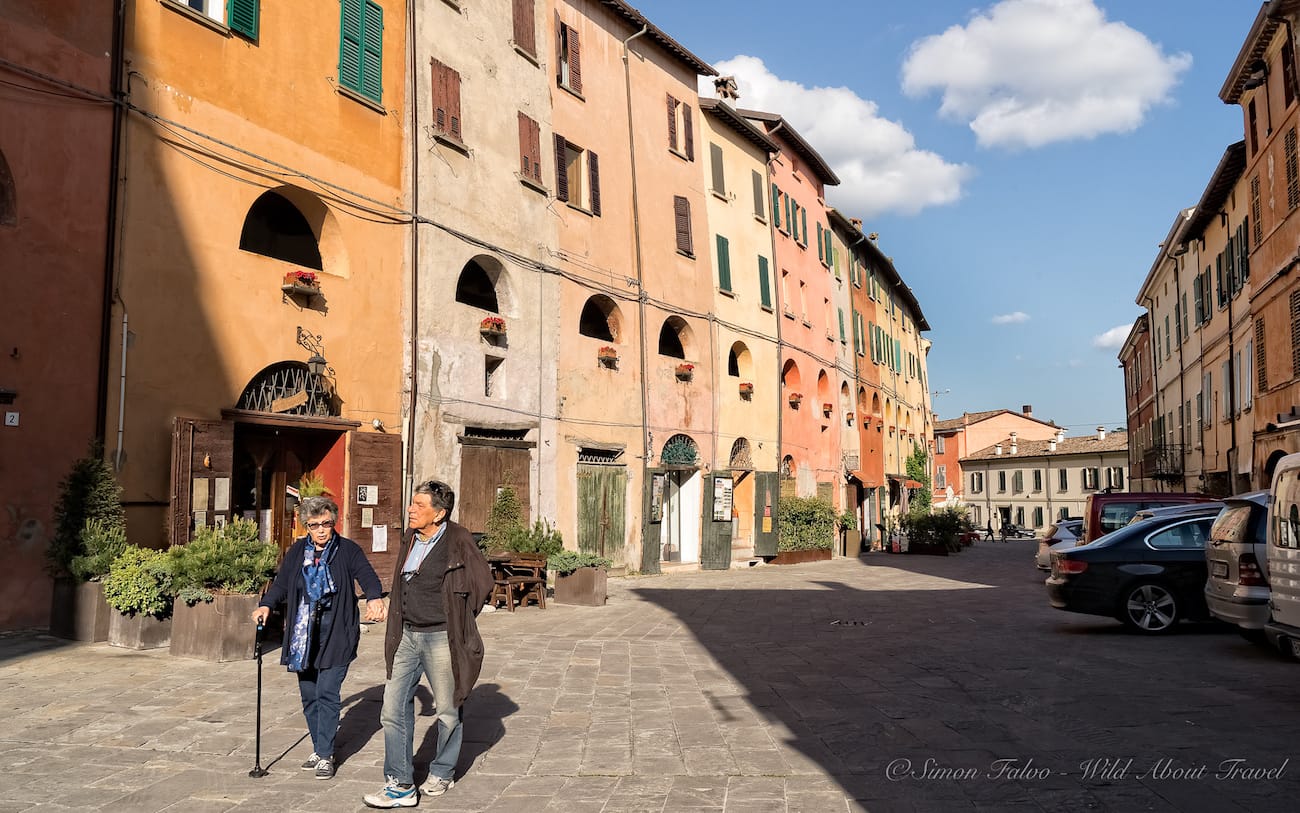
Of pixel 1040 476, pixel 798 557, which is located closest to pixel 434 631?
pixel 798 557

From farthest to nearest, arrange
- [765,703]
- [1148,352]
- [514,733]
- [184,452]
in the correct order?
1. [1148,352]
2. [184,452]
3. [765,703]
4. [514,733]

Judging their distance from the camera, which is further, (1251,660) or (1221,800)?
(1251,660)

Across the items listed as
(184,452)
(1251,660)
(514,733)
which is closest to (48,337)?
(184,452)

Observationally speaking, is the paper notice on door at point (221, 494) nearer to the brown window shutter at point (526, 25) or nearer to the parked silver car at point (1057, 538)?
the brown window shutter at point (526, 25)

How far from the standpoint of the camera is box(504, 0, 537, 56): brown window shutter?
18.9m

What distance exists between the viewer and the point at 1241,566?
9.86m

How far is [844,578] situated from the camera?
22.3 meters

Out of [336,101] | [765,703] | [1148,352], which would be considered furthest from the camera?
[1148,352]

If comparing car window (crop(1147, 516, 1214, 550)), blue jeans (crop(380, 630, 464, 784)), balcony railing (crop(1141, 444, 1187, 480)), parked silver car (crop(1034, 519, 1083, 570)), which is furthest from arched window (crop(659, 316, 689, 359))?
balcony railing (crop(1141, 444, 1187, 480))

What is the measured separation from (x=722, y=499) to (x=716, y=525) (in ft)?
2.09

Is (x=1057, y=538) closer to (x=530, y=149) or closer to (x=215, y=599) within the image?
(x=530, y=149)

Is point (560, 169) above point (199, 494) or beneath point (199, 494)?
above

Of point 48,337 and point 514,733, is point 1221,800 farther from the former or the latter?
point 48,337

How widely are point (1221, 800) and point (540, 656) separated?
650 centimetres
